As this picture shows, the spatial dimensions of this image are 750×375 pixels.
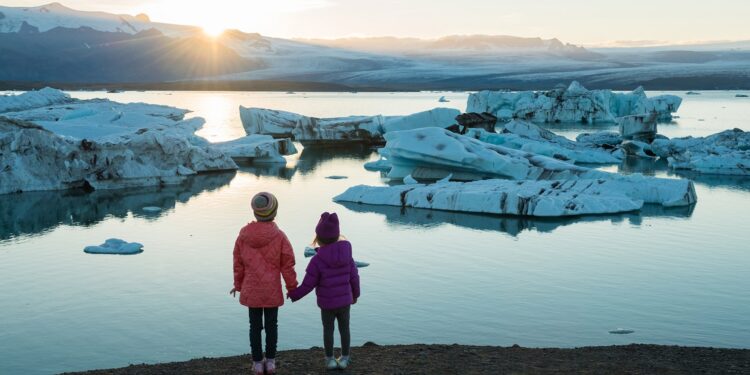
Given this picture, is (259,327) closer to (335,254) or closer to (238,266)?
(238,266)

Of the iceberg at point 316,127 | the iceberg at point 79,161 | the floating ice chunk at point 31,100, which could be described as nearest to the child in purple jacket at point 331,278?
the iceberg at point 79,161

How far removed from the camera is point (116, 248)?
10.3 meters

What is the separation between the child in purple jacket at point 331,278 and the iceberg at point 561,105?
3531 centimetres

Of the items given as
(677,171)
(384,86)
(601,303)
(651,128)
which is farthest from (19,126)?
(384,86)

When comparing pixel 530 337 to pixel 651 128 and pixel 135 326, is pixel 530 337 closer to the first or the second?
pixel 135 326

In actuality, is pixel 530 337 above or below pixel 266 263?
below

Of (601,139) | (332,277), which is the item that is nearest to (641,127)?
(601,139)

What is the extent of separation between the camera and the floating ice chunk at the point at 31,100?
31.4m

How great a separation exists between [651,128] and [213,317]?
78.4 feet

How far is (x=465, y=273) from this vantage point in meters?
9.16

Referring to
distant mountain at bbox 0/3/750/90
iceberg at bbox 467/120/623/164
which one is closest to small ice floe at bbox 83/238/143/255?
iceberg at bbox 467/120/623/164

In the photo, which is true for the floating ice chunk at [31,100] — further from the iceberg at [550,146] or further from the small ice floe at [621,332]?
the small ice floe at [621,332]

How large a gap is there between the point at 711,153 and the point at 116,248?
15.6m

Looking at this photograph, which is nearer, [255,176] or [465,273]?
[465,273]
